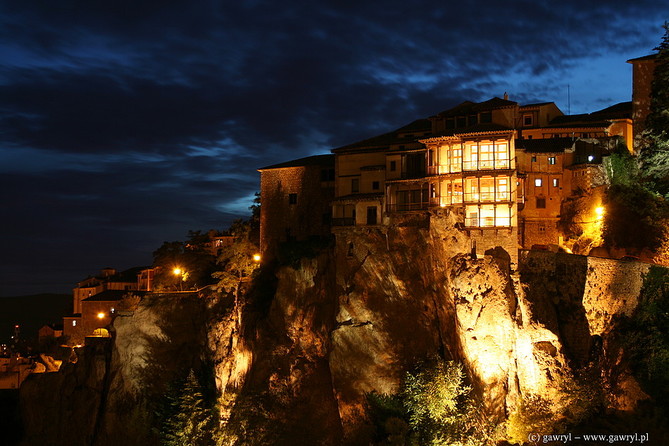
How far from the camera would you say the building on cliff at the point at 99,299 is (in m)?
69.6

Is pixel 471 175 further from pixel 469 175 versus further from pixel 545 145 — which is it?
pixel 545 145

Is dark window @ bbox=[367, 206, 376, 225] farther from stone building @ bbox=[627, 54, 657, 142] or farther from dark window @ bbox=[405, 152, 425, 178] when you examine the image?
stone building @ bbox=[627, 54, 657, 142]

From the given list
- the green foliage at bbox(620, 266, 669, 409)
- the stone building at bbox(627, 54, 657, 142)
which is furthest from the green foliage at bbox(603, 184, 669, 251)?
the stone building at bbox(627, 54, 657, 142)

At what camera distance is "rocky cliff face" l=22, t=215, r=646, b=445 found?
3862cm

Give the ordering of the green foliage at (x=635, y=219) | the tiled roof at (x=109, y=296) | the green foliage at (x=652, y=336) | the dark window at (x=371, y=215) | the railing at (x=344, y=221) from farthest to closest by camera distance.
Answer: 1. the tiled roof at (x=109, y=296)
2. the railing at (x=344, y=221)
3. the dark window at (x=371, y=215)
4. the green foliage at (x=635, y=219)
5. the green foliage at (x=652, y=336)

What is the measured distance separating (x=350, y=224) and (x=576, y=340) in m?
17.8

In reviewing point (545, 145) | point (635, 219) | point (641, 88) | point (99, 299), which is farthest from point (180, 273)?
point (641, 88)

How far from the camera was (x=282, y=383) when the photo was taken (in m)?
44.1

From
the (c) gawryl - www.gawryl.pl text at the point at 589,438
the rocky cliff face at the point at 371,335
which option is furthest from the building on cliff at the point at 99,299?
the (c) gawryl - www.gawryl.pl text at the point at 589,438

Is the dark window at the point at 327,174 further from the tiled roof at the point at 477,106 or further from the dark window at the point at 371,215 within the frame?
the tiled roof at the point at 477,106

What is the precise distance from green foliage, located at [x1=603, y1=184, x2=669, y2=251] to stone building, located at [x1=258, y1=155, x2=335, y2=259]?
21653mm

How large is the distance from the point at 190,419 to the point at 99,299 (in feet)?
105

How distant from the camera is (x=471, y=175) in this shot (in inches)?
1629

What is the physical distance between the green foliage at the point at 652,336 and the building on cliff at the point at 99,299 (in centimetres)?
4646
